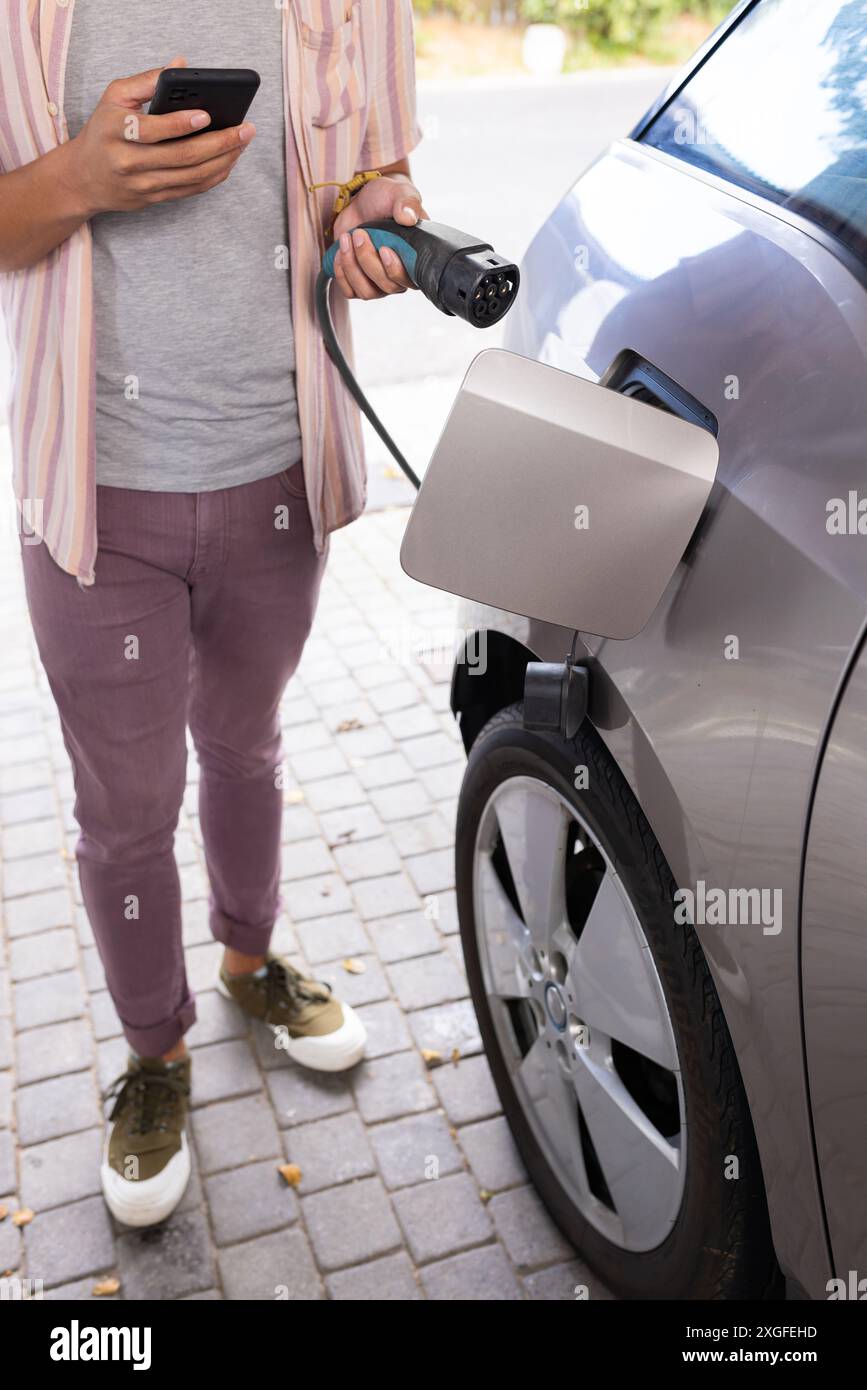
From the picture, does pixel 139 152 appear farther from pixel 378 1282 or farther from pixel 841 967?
pixel 378 1282

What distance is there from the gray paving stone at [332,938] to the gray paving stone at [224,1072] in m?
0.30

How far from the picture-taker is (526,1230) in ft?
7.47

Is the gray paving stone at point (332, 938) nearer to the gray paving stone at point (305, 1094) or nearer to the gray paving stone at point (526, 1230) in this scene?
the gray paving stone at point (305, 1094)

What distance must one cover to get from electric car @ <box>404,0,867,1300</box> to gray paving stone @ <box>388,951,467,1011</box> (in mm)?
805

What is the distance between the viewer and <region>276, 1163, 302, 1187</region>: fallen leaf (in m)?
2.38

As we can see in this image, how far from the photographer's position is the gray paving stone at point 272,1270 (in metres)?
2.18

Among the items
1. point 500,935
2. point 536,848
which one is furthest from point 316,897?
point 536,848

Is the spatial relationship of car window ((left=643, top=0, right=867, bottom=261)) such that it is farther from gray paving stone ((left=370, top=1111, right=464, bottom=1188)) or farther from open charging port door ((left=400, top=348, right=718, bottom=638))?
gray paving stone ((left=370, top=1111, right=464, bottom=1188))

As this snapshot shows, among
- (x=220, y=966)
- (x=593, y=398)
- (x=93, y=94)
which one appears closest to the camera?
(x=593, y=398)

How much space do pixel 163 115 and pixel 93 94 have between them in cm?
20

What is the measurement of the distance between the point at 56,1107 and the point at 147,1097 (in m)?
0.25

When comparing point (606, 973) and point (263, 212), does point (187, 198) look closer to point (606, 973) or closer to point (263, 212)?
point (263, 212)
